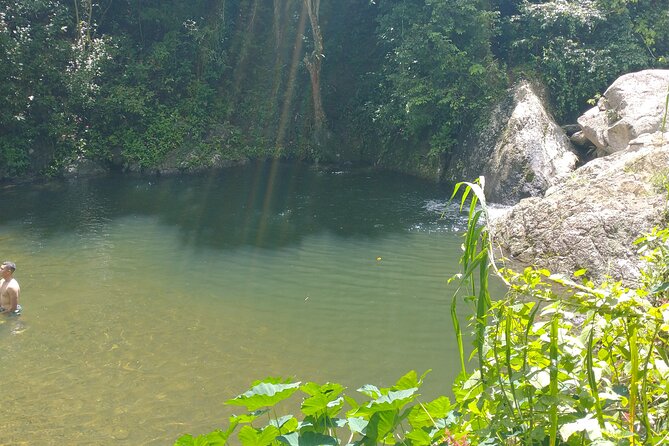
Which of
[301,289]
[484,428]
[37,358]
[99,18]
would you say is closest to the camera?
[484,428]

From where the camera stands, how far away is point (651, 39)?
15.8 metres

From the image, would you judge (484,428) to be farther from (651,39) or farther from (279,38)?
(279,38)

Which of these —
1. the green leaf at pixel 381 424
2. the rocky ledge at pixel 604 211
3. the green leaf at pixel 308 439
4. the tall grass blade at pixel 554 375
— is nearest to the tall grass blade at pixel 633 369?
the tall grass blade at pixel 554 375

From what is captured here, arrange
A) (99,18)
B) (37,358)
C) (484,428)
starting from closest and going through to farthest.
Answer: (484,428) < (37,358) < (99,18)

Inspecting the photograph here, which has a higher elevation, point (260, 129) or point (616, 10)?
point (616, 10)

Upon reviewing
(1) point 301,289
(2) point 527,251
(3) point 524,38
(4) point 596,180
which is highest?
(3) point 524,38

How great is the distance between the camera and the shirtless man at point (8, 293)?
7789 millimetres

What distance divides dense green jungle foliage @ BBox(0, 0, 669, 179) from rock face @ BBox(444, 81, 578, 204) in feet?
2.38

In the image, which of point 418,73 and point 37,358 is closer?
point 37,358

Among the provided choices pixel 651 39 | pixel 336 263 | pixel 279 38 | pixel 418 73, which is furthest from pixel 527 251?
pixel 279 38

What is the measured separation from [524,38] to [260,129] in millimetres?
7979

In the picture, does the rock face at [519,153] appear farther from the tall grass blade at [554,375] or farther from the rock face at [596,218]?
the tall grass blade at [554,375]

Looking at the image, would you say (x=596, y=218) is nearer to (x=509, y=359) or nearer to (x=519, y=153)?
(x=519, y=153)

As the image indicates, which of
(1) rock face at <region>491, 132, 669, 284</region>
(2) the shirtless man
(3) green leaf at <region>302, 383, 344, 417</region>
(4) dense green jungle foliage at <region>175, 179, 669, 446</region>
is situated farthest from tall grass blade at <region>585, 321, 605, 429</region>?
(2) the shirtless man
